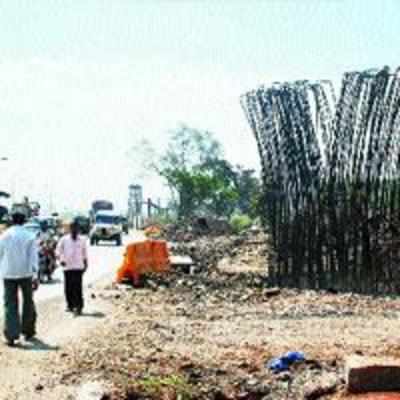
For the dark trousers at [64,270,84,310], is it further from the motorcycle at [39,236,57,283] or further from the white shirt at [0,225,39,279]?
the motorcycle at [39,236,57,283]

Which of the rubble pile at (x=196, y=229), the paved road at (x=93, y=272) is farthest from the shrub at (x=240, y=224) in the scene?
the paved road at (x=93, y=272)

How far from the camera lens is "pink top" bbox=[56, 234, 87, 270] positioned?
1616cm

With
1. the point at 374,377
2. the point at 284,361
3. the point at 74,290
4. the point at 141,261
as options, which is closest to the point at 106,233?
the point at 141,261

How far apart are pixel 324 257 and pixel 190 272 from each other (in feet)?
28.1

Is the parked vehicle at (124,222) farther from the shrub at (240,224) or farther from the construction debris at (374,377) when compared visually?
the construction debris at (374,377)

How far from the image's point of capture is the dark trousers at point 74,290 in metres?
16.0

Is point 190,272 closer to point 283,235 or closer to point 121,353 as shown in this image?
point 283,235

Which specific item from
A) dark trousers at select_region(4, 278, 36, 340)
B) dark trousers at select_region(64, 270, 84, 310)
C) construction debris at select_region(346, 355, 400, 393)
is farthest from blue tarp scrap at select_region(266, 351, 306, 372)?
dark trousers at select_region(64, 270, 84, 310)

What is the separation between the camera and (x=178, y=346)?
11.3m

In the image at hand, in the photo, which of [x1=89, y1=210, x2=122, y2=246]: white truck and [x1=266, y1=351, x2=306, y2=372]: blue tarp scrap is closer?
[x1=266, y1=351, x2=306, y2=372]: blue tarp scrap

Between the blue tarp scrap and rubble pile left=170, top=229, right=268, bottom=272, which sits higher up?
rubble pile left=170, top=229, right=268, bottom=272

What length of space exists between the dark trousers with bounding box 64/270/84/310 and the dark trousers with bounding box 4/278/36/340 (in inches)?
125

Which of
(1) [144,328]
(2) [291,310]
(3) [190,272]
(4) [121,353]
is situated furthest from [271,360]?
(3) [190,272]

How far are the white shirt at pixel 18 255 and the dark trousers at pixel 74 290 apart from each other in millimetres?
3166
